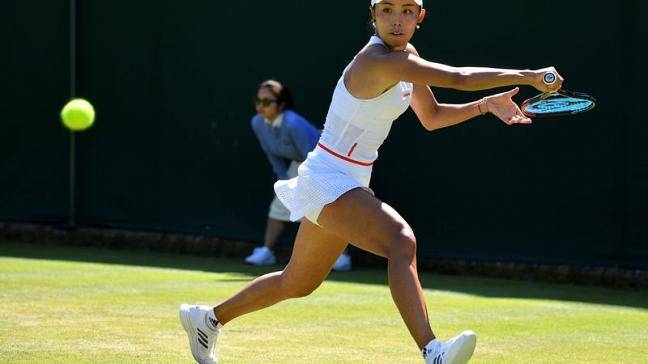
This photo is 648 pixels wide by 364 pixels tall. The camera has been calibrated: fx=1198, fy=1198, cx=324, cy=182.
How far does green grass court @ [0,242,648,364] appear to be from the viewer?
17.6 ft

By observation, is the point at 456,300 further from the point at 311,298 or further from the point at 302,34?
the point at 302,34

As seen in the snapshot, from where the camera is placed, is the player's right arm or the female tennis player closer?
the player's right arm

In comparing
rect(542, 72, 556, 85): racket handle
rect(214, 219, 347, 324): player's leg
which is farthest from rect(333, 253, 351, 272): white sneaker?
rect(542, 72, 556, 85): racket handle

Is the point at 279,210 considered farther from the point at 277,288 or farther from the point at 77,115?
the point at 277,288

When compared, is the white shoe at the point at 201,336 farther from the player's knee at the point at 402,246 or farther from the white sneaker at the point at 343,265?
the white sneaker at the point at 343,265

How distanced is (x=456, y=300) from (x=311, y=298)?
92 cm

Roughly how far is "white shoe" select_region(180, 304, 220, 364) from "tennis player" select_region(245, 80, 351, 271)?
174 inches

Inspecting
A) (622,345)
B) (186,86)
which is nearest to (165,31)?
(186,86)

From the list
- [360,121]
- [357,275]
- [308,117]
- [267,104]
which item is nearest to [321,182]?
[360,121]

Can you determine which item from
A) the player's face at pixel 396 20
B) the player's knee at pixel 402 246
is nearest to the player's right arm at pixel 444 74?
the player's face at pixel 396 20

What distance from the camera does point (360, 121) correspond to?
14.9 ft

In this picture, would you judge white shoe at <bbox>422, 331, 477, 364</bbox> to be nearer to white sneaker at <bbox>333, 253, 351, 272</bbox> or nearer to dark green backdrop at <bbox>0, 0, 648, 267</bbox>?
dark green backdrop at <bbox>0, 0, 648, 267</bbox>

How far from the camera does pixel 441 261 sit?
9258mm

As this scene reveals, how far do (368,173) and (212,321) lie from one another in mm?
917
